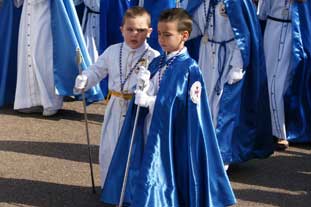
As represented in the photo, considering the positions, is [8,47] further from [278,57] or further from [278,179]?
[278,179]

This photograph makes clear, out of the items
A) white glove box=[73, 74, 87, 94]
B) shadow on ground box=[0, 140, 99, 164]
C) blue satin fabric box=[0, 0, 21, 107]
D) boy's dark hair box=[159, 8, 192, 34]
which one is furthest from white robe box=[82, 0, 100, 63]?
boy's dark hair box=[159, 8, 192, 34]

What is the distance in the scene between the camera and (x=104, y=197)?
4.84 metres

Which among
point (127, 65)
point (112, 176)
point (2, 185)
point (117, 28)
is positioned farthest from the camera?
point (117, 28)

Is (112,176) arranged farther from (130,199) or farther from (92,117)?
(92,117)

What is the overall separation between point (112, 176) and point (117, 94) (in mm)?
645

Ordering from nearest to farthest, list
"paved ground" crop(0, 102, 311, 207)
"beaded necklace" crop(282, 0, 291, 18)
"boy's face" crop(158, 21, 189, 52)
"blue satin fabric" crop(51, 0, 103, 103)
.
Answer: "boy's face" crop(158, 21, 189, 52)
"paved ground" crop(0, 102, 311, 207)
"beaded necklace" crop(282, 0, 291, 18)
"blue satin fabric" crop(51, 0, 103, 103)

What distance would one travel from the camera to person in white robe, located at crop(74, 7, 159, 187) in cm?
512

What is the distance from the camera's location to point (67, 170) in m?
6.02

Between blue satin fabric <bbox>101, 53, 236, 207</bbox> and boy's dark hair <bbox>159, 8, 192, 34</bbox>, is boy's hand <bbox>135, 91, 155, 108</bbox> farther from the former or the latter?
boy's dark hair <bbox>159, 8, 192, 34</bbox>

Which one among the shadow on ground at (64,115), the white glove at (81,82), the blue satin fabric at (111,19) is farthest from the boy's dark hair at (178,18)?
the shadow on ground at (64,115)

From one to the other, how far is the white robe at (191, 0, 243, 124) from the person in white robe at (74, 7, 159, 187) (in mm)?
844

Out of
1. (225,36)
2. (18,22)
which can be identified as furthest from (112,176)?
(18,22)

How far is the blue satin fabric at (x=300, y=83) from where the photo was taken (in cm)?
702

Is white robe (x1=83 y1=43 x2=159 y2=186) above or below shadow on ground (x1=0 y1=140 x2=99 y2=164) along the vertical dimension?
above
